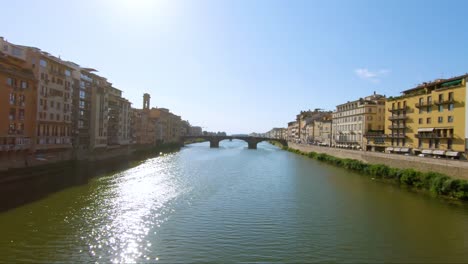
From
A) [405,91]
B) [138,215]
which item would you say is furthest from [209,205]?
[405,91]

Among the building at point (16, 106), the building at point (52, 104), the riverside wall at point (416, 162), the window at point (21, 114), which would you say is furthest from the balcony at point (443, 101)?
the window at point (21, 114)

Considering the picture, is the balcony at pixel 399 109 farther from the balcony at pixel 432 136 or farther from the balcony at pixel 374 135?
the balcony at pixel 374 135

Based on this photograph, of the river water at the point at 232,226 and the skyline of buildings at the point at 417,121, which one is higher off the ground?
the skyline of buildings at the point at 417,121

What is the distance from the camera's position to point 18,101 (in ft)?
119

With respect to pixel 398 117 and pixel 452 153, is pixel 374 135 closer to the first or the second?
pixel 398 117

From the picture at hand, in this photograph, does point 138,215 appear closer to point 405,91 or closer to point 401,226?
point 401,226

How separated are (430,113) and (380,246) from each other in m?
36.8

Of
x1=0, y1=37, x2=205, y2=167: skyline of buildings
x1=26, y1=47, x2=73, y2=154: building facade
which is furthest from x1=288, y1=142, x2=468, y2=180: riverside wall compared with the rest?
x1=26, y1=47, x2=73, y2=154: building facade

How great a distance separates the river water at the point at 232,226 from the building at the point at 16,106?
33.8ft

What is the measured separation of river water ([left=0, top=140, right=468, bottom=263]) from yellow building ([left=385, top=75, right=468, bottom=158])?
52.2 ft

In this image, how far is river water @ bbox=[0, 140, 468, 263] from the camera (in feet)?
51.0

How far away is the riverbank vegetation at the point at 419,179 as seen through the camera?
28125 mm

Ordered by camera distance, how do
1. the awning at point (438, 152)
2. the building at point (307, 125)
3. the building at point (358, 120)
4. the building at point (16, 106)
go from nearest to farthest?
the building at point (16, 106)
the awning at point (438, 152)
the building at point (358, 120)
the building at point (307, 125)

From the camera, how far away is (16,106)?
118ft
